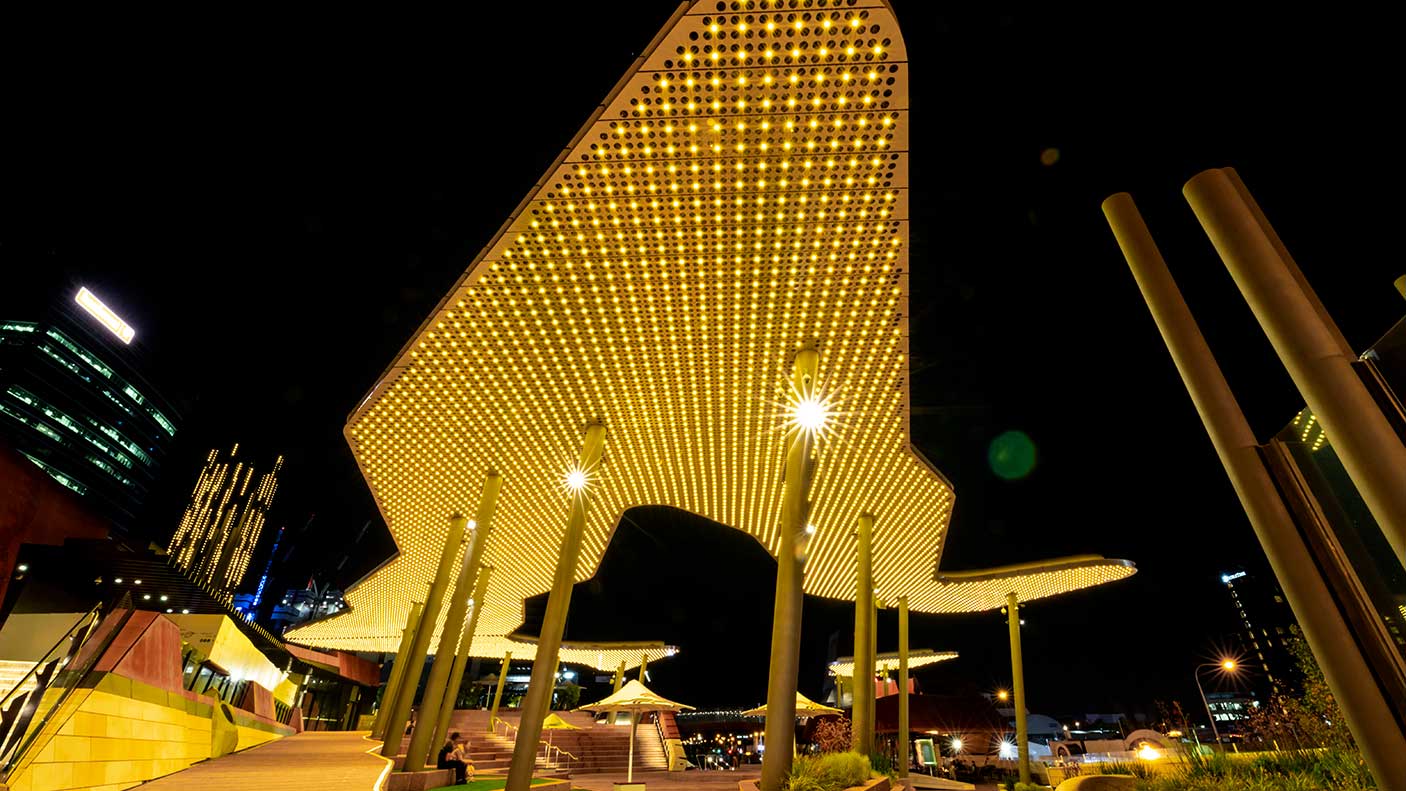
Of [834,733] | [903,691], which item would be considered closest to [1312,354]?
[903,691]

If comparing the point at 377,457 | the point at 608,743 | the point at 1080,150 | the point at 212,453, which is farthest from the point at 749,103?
the point at 212,453

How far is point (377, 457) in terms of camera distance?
14.3 m

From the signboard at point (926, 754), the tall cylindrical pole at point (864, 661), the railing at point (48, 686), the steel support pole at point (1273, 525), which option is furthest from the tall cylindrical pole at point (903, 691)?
the railing at point (48, 686)

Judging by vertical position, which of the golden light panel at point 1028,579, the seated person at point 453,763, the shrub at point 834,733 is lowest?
the seated person at point 453,763

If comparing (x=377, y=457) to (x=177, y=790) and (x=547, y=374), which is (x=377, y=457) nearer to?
(x=547, y=374)

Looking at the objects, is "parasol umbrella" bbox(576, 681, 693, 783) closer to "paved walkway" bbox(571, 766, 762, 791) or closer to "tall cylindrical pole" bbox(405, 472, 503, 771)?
"paved walkway" bbox(571, 766, 762, 791)

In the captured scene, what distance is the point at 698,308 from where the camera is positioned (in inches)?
401

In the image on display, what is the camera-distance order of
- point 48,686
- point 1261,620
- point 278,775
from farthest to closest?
point 1261,620
point 278,775
point 48,686

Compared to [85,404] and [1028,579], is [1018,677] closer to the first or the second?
[1028,579]

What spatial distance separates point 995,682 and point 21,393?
93038 mm

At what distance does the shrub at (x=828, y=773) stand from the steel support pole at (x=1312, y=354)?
6321 mm

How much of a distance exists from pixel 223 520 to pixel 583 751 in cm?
3780

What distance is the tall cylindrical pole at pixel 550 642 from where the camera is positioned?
978 centimetres

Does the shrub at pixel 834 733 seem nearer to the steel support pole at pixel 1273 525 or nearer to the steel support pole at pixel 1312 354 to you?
the steel support pole at pixel 1273 525
